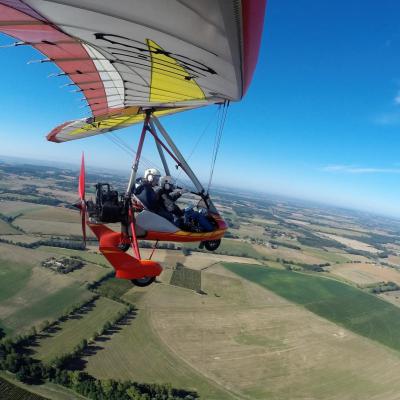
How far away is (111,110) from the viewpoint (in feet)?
29.0

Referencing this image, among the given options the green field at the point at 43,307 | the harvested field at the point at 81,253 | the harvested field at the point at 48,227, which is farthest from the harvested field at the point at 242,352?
the harvested field at the point at 48,227

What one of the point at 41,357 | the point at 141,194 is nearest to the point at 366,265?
the point at 41,357

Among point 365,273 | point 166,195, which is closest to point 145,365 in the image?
point 166,195

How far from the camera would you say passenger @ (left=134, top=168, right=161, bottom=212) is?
8750mm

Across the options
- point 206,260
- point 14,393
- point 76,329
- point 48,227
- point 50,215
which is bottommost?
point 14,393

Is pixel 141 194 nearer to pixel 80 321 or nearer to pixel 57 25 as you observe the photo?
pixel 57 25

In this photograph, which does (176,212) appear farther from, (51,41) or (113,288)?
(113,288)

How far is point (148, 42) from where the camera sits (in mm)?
3924

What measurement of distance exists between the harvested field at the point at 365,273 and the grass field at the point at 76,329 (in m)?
48.2

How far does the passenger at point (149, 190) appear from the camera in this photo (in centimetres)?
875

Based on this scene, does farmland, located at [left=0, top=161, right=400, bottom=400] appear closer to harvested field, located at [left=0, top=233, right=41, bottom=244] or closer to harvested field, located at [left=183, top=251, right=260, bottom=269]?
harvested field, located at [left=0, top=233, right=41, bottom=244]

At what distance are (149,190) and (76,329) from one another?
3211 centimetres

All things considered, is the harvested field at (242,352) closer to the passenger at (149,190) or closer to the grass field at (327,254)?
the passenger at (149,190)

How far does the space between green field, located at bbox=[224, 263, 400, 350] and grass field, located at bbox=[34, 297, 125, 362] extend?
2494cm
